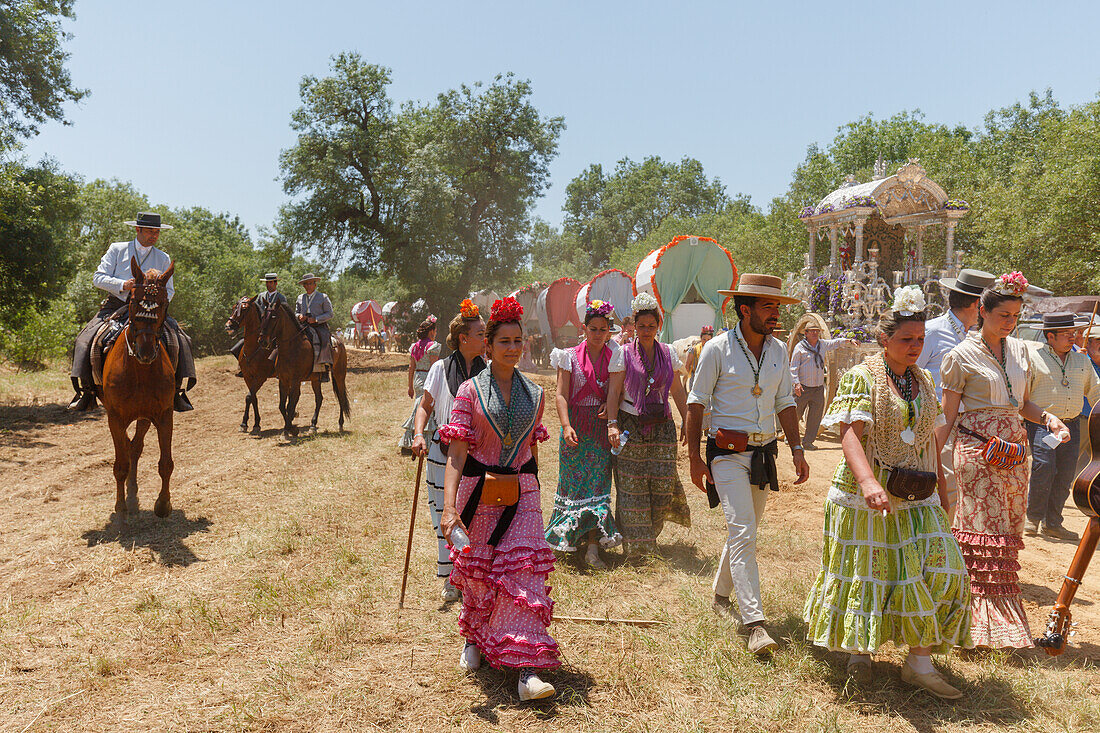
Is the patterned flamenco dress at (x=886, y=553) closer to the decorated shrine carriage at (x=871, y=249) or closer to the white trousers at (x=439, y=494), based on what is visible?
Answer: the white trousers at (x=439, y=494)

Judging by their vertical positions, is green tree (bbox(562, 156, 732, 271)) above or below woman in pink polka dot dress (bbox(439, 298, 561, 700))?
above

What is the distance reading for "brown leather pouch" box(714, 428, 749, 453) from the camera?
14.0 ft

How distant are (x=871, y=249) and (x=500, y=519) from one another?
44.8ft

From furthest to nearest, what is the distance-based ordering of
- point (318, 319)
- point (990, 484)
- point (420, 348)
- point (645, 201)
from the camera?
point (645, 201), point (318, 319), point (420, 348), point (990, 484)

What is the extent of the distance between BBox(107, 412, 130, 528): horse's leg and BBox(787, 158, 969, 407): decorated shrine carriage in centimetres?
1106

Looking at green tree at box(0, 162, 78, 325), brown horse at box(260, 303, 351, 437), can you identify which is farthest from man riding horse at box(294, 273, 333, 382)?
green tree at box(0, 162, 78, 325)

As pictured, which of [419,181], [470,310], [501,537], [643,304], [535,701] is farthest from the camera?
[419,181]

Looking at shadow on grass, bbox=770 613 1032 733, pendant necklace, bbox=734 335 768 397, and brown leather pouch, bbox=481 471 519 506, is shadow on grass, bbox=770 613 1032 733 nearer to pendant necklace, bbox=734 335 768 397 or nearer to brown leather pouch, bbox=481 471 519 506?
pendant necklace, bbox=734 335 768 397

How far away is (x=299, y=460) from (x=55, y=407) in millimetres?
9558

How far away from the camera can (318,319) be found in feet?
43.1

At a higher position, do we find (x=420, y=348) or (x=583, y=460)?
(x=420, y=348)

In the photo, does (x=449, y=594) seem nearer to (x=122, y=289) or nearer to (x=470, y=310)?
(x=470, y=310)

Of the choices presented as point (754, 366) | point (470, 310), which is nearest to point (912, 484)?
point (754, 366)

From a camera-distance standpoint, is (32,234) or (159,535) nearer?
(159,535)
